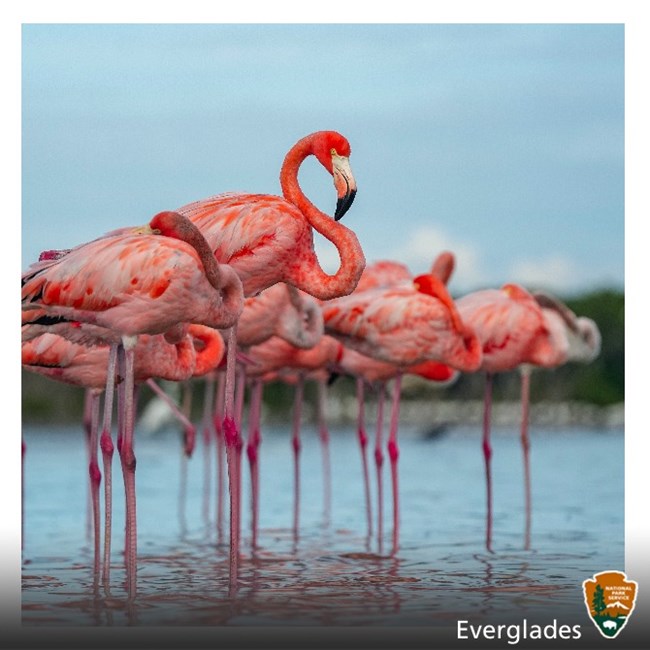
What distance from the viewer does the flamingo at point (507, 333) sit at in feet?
37.9

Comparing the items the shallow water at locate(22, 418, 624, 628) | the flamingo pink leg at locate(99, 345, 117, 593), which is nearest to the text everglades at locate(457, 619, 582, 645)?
the shallow water at locate(22, 418, 624, 628)

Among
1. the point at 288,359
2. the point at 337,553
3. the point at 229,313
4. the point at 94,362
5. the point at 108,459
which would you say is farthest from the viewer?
the point at 288,359

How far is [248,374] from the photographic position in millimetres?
11594

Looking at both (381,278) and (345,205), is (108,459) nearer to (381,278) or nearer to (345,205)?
(345,205)

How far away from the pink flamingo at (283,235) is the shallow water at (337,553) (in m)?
0.79

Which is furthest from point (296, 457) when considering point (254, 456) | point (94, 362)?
point (94, 362)

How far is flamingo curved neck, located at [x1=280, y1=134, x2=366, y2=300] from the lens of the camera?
8.09 metres

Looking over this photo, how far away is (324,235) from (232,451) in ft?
4.25

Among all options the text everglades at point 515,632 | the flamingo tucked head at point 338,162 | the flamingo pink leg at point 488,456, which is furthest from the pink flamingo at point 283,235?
the flamingo pink leg at point 488,456

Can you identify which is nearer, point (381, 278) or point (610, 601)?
point (610, 601)

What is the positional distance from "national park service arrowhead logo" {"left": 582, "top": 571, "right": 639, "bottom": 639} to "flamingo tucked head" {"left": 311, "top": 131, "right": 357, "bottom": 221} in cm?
228

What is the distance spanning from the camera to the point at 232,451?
26.1 feet

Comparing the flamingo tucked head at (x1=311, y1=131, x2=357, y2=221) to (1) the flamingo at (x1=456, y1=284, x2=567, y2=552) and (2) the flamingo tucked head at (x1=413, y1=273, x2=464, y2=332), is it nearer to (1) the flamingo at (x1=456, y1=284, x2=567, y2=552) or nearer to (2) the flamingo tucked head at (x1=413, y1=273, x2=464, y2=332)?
(2) the flamingo tucked head at (x1=413, y1=273, x2=464, y2=332)

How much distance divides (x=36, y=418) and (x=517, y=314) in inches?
540
